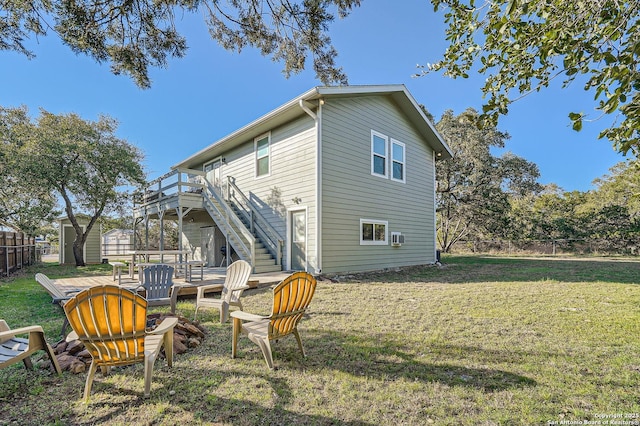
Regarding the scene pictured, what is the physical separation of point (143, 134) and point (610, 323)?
64.7 ft

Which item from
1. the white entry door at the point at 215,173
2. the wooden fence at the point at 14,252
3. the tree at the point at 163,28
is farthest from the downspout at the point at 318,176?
the wooden fence at the point at 14,252

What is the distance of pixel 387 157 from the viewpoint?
456 inches

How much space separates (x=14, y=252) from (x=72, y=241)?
4506 mm

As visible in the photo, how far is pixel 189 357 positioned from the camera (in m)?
3.56

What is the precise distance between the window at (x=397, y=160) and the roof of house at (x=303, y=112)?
4.66 feet

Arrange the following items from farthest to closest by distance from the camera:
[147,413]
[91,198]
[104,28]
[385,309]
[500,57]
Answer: [91,198], [385,309], [104,28], [500,57], [147,413]

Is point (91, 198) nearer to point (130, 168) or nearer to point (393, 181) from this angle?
point (130, 168)

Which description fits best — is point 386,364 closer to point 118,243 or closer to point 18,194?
point 18,194

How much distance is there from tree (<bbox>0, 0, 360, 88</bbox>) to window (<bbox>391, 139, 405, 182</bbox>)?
279 inches

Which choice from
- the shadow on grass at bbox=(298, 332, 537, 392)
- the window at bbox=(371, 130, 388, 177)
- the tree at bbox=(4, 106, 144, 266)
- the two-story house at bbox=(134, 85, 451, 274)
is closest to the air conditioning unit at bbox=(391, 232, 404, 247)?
the two-story house at bbox=(134, 85, 451, 274)

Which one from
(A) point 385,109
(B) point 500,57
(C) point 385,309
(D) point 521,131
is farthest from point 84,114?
(D) point 521,131

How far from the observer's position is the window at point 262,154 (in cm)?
1124

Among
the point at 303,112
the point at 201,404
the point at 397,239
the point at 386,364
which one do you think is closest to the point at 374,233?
the point at 397,239

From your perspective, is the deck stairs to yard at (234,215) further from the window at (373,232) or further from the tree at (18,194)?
the tree at (18,194)
